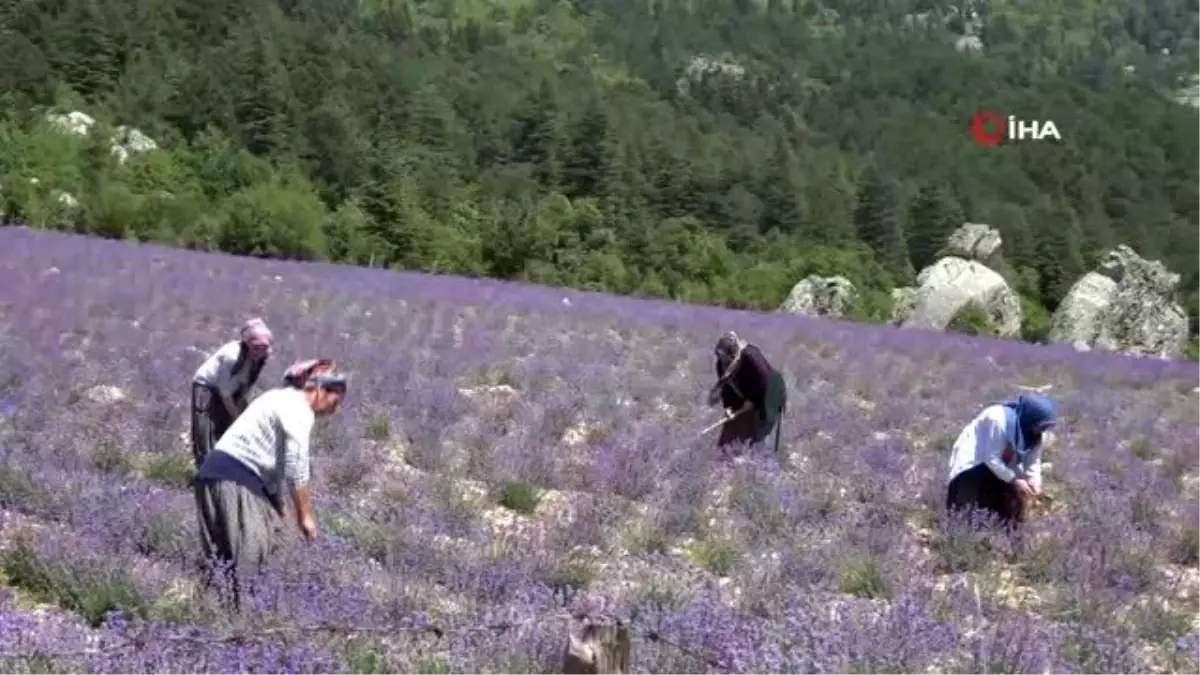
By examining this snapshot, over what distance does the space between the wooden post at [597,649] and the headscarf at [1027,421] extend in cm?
499

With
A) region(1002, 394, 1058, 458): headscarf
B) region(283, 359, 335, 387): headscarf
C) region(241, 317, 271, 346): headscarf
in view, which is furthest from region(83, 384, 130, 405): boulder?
region(1002, 394, 1058, 458): headscarf

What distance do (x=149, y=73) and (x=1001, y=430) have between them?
57.5 meters

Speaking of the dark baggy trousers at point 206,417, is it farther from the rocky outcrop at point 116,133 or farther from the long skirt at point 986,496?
the rocky outcrop at point 116,133

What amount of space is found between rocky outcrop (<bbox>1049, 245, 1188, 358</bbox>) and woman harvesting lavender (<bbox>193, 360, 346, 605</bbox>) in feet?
85.6

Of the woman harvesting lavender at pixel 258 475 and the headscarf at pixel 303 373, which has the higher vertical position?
the headscarf at pixel 303 373

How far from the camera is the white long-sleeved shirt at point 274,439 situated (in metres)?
5.19

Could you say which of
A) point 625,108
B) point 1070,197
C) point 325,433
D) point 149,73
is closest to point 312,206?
point 149,73

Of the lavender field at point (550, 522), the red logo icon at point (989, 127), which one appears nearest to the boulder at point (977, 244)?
the lavender field at point (550, 522)

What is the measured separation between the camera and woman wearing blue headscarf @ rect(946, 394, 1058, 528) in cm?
756

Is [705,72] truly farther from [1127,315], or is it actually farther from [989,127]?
[1127,315]

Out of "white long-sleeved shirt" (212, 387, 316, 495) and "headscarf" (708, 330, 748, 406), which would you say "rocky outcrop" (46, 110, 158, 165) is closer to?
"headscarf" (708, 330, 748, 406)

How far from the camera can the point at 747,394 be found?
379 inches

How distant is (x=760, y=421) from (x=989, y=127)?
94648 mm

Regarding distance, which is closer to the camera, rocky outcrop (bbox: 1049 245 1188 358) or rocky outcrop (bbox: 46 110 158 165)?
rocky outcrop (bbox: 1049 245 1188 358)
